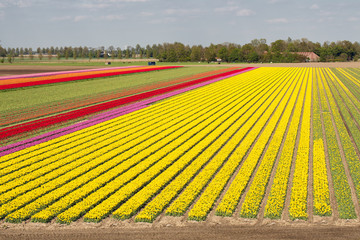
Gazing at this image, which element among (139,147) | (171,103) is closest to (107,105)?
(171,103)

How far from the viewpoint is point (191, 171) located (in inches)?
567

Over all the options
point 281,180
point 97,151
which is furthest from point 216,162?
point 97,151

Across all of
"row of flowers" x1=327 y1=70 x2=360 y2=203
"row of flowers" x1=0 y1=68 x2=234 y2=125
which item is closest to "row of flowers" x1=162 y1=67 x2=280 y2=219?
"row of flowers" x1=327 y1=70 x2=360 y2=203

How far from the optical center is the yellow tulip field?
1115 cm

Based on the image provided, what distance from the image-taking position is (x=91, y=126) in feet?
75.5

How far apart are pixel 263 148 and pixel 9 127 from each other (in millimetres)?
18885

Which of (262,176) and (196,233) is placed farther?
(262,176)

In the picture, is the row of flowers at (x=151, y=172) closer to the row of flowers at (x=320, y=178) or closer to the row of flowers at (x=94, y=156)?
the row of flowers at (x=94, y=156)

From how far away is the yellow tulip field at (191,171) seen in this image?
439 inches

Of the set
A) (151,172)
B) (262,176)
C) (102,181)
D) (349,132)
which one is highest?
(349,132)

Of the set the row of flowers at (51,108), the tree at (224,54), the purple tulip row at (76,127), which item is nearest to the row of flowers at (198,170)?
the purple tulip row at (76,127)

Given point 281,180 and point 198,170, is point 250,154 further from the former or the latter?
point 198,170

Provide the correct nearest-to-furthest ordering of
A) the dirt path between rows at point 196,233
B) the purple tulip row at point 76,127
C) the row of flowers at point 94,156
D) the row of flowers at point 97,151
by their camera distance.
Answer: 1. the dirt path between rows at point 196,233
2. the row of flowers at point 94,156
3. the row of flowers at point 97,151
4. the purple tulip row at point 76,127

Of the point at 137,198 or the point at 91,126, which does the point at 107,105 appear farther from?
the point at 137,198
